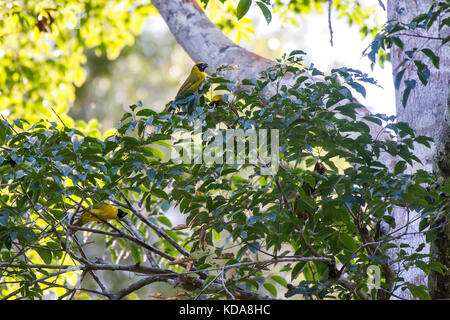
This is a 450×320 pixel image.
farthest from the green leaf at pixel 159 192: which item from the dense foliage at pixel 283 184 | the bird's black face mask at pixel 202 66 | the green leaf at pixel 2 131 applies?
the bird's black face mask at pixel 202 66

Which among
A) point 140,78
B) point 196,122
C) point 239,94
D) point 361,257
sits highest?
point 140,78

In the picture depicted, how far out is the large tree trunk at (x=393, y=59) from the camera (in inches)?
91.0

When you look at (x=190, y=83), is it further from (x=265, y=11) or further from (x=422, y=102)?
(x=422, y=102)

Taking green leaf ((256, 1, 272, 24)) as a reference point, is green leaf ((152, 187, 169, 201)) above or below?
below

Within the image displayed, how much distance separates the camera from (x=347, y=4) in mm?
4688

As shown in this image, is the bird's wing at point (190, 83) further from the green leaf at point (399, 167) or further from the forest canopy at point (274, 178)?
the green leaf at point (399, 167)

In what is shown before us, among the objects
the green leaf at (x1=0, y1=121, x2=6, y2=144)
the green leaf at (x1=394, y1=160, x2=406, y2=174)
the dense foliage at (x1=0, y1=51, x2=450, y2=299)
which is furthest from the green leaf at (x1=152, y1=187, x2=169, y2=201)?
the green leaf at (x1=394, y1=160, x2=406, y2=174)

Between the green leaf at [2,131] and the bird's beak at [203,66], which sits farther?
the bird's beak at [203,66]

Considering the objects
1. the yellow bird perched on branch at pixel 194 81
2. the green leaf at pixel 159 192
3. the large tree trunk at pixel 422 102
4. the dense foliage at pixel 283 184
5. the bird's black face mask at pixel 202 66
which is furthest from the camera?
the bird's black face mask at pixel 202 66

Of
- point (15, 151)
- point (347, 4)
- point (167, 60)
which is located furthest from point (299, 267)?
point (167, 60)

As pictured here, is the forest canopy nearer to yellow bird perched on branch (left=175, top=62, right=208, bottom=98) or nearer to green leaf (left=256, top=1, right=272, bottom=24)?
green leaf (left=256, top=1, right=272, bottom=24)

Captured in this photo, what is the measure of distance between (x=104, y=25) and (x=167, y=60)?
22.9 feet

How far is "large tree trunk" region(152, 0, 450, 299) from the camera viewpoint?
7.58 ft

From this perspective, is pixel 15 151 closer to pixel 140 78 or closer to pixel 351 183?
pixel 351 183
